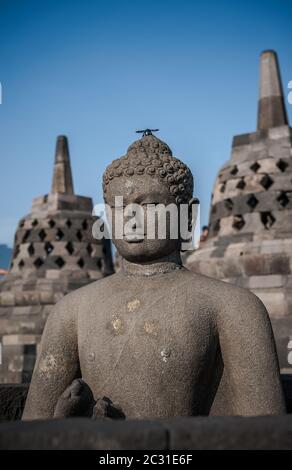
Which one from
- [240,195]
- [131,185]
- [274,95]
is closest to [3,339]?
[240,195]

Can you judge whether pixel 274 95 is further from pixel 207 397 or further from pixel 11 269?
pixel 207 397

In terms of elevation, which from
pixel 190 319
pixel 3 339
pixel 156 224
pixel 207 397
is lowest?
pixel 3 339

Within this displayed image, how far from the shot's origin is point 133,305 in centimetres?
360

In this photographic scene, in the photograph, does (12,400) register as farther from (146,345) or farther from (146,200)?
(146,200)

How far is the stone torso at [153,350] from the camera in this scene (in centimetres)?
342

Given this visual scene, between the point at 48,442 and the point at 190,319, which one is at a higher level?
the point at 190,319

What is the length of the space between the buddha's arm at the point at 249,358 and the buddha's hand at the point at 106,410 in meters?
0.64

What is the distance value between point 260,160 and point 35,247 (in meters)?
6.35

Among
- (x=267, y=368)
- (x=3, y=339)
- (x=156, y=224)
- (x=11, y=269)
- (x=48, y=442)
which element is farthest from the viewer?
(x=11, y=269)

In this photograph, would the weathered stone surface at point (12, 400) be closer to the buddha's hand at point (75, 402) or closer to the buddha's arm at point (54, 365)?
the buddha's arm at point (54, 365)

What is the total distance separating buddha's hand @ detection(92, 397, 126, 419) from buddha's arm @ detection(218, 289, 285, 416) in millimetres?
642

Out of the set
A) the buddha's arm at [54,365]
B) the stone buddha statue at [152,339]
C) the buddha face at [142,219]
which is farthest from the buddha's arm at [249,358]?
the buddha's arm at [54,365]

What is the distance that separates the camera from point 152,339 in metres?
3.45

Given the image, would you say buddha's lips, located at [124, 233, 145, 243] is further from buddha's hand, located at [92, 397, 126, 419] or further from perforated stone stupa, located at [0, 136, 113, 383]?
perforated stone stupa, located at [0, 136, 113, 383]
